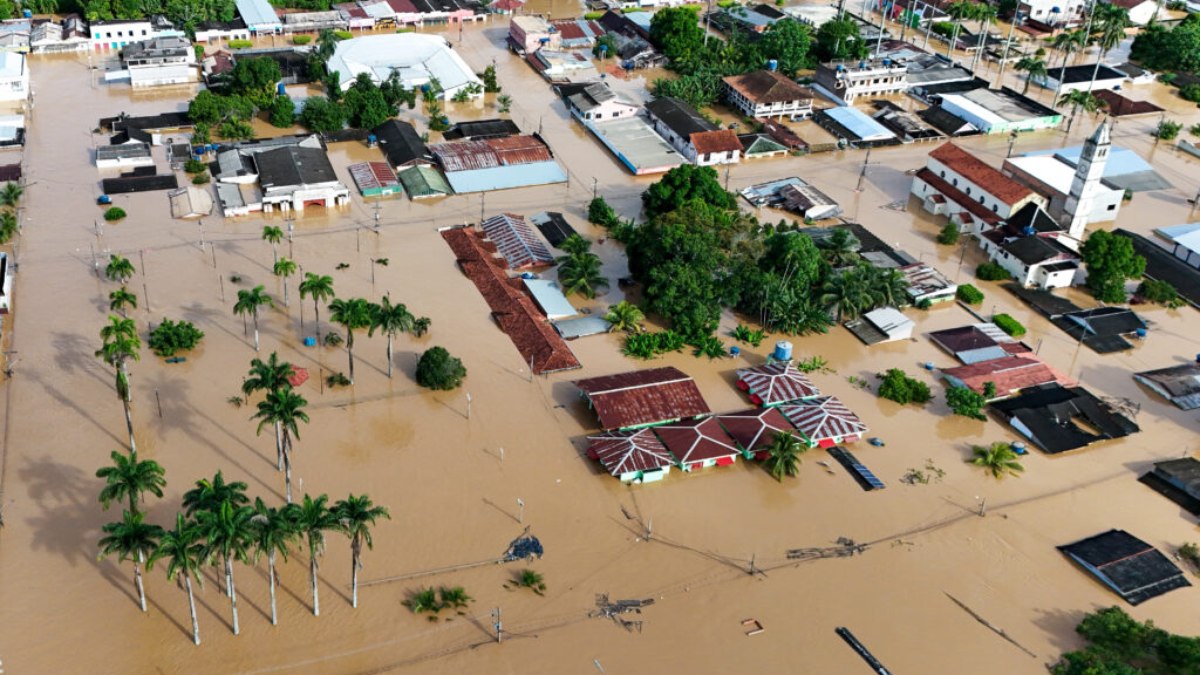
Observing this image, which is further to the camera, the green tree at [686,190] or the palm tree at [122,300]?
the green tree at [686,190]

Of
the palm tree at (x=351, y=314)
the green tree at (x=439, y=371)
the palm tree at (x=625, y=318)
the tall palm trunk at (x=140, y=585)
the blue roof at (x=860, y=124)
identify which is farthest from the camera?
the blue roof at (x=860, y=124)

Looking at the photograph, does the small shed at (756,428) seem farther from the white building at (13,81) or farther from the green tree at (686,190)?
the white building at (13,81)

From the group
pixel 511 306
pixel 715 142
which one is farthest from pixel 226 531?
pixel 715 142

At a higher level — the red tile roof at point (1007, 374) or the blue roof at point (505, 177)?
the blue roof at point (505, 177)

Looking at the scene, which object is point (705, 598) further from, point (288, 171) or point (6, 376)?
point (288, 171)

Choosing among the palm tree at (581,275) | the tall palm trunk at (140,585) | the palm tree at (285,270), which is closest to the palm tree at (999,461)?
the palm tree at (581,275)

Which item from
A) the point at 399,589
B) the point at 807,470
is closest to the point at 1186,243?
the point at 807,470

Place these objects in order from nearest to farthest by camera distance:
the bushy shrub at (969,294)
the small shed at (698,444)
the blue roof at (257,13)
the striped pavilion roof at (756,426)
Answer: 1. the small shed at (698,444)
2. the striped pavilion roof at (756,426)
3. the bushy shrub at (969,294)
4. the blue roof at (257,13)
